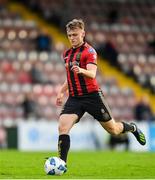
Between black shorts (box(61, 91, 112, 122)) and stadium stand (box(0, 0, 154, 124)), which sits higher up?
stadium stand (box(0, 0, 154, 124))

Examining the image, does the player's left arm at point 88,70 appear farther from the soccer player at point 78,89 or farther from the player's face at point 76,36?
the player's face at point 76,36

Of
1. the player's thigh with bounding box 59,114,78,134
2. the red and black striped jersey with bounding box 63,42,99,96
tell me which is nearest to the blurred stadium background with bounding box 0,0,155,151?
the red and black striped jersey with bounding box 63,42,99,96

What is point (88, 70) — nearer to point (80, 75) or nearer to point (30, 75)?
point (80, 75)

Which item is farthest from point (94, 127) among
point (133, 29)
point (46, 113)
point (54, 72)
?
point (133, 29)

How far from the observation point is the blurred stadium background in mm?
23391

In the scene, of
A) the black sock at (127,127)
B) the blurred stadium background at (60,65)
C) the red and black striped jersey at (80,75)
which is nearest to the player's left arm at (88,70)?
the red and black striped jersey at (80,75)

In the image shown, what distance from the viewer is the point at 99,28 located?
31.2 m

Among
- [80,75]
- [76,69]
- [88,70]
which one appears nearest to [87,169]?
[80,75]

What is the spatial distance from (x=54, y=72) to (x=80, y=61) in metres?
16.3

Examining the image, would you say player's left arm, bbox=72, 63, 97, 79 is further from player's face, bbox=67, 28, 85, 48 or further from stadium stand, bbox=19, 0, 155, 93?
stadium stand, bbox=19, 0, 155, 93

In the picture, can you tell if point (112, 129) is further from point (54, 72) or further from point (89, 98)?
point (54, 72)

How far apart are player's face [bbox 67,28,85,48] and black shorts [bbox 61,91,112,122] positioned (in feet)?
2.60

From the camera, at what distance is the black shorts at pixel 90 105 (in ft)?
38.2

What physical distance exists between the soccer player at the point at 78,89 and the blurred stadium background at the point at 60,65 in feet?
35.9
